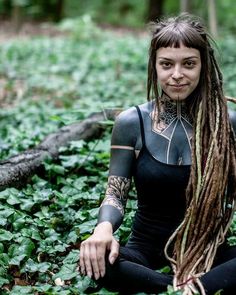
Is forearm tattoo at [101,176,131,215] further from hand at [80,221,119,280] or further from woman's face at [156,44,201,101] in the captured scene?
woman's face at [156,44,201,101]

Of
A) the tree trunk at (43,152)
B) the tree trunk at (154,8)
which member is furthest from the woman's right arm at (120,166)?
the tree trunk at (154,8)

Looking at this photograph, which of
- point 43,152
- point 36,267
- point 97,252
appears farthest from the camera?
point 43,152

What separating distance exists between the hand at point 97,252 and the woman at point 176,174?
12 mm

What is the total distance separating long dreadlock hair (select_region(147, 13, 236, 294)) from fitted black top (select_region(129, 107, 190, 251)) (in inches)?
2.7

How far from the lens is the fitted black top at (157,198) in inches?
115

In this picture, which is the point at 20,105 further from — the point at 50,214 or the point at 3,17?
the point at 3,17

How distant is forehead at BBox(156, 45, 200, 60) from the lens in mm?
2896

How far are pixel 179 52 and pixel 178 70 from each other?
85mm

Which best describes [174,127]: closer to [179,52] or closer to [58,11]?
[179,52]

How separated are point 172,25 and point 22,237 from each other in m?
1.40

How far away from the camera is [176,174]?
2932 millimetres

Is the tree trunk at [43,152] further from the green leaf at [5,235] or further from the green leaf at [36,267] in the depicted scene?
the green leaf at [36,267]

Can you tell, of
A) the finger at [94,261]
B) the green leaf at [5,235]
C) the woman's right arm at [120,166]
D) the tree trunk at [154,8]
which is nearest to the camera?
the finger at [94,261]

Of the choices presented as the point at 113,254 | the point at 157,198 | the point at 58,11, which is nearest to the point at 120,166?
the point at 157,198
